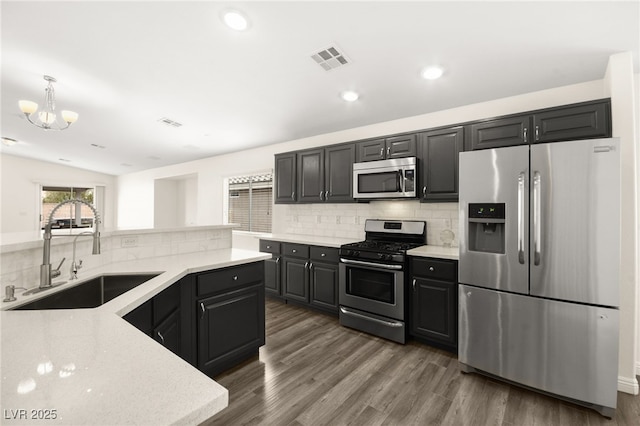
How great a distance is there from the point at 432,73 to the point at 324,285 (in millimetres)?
2561

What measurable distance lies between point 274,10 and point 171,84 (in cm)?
178

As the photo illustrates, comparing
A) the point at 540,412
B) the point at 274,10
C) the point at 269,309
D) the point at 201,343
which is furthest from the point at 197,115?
the point at 540,412

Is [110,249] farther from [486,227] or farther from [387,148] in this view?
[486,227]

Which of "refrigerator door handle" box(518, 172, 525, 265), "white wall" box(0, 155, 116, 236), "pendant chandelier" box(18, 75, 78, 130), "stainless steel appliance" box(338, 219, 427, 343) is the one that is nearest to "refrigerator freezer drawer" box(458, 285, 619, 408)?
"refrigerator door handle" box(518, 172, 525, 265)

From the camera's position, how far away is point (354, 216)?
4.09 m

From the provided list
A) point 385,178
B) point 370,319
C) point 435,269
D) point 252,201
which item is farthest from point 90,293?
point 252,201

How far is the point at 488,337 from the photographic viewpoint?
2.29m

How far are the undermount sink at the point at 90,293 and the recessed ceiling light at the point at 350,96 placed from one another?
2474 mm

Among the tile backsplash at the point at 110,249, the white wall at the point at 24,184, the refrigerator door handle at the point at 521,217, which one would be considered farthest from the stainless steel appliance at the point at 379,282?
the white wall at the point at 24,184

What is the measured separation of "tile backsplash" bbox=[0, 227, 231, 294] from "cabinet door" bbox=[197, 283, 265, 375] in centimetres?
74

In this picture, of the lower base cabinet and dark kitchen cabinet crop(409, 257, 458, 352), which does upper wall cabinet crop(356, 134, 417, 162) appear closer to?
dark kitchen cabinet crop(409, 257, 458, 352)

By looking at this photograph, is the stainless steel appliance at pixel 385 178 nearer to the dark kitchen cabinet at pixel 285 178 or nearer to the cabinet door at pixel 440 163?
the cabinet door at pixel 440 163

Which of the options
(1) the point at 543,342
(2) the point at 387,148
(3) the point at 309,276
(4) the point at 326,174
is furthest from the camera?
(4) the point at 326,174

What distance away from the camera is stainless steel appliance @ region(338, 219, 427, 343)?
2902mm
